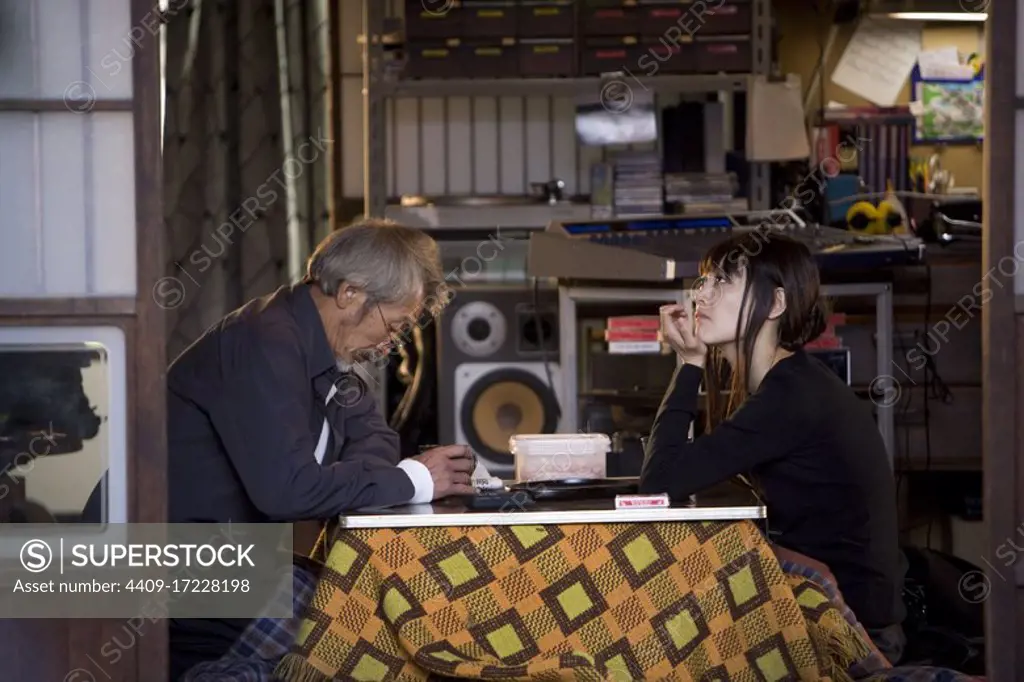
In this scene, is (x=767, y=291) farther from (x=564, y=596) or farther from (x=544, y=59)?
(x=544, y=59)

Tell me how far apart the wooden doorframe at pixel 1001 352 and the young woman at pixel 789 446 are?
0.19m

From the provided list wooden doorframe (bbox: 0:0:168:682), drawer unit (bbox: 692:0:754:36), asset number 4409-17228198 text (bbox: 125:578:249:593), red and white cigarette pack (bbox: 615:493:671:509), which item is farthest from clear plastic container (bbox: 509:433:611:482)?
drawer unit (bbox: 692:0:754:36)

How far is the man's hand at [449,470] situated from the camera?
8.95ft

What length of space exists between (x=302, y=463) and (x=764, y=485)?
0.90 m

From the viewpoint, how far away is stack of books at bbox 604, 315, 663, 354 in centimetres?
486

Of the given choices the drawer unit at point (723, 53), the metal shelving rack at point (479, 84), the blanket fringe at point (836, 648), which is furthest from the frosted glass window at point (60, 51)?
the drawer unit at point (723, 53)

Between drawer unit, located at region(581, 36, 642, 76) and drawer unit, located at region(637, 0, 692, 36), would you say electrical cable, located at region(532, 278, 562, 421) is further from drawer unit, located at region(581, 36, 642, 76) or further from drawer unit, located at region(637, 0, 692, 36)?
drawer unit, located at region(637, 0, 692, 36)

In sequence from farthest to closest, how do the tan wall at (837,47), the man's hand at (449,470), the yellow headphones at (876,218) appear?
the tan wall at (837,47) → the yellow headphones at (876,218) → the man's hand at (449,470)

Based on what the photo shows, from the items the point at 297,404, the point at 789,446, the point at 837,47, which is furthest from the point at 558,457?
the point at 837,47

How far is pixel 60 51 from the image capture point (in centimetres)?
267

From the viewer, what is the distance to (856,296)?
4973 millimetres

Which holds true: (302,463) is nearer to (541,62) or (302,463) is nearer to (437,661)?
(437,661)

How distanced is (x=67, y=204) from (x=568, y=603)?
111 cm

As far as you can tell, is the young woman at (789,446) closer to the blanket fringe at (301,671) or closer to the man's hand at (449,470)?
the man's hand at (449,470)
